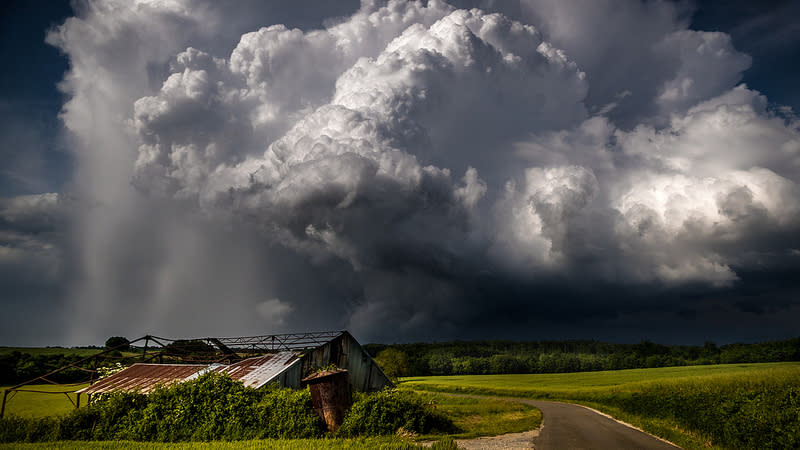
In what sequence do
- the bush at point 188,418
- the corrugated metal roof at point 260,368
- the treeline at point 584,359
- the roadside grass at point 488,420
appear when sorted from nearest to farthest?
1. the bush at point 188,418
2. the corrugated metal roof at point 260,368
3. the roadside grass at point 488,420
4. the treeline at point 584,359

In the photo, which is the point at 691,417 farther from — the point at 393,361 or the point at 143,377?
the point at 393,361

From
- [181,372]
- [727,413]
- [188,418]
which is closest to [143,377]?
[181,372]

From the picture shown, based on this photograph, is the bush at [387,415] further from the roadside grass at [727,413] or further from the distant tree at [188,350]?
the distant tree at [188,350]

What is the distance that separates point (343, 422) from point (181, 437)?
7295 millimetres

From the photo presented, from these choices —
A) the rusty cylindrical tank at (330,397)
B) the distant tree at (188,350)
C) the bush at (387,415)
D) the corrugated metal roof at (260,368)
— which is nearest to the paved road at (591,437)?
the bush at (387,415)

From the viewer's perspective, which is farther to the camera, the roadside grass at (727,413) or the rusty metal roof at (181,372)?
the rusty metal roof at (181,372)

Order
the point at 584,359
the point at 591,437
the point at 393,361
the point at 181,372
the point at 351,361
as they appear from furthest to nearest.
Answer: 1. the point at 584,359
2. the point at 393,361
3. the point at 351,361
4. the point at 181,372
5. the point at 591,437

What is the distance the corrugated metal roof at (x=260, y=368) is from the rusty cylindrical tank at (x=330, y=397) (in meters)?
3.02

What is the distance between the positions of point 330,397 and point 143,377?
49.5 feet

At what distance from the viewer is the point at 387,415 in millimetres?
21016

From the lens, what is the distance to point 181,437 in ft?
62.1

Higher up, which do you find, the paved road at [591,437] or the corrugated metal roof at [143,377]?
the corrugated metal roof at [143,377]

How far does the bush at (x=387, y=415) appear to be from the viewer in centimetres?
2033

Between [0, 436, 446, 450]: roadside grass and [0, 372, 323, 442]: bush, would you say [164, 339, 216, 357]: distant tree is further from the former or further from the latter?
[0, 436, 446, 450]: roadside grass
